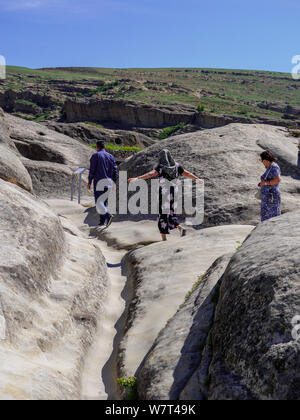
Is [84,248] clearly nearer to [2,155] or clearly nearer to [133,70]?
[2,155]

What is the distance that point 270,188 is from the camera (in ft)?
26.3

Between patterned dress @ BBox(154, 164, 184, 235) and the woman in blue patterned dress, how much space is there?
61.4 inches

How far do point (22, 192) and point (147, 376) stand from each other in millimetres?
3711

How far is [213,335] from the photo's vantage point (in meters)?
3.99

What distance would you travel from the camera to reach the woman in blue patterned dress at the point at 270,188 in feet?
25.8

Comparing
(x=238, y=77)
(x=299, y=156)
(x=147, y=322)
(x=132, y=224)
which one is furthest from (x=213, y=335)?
(x=238, y=77)

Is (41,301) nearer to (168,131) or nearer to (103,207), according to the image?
(103,207)

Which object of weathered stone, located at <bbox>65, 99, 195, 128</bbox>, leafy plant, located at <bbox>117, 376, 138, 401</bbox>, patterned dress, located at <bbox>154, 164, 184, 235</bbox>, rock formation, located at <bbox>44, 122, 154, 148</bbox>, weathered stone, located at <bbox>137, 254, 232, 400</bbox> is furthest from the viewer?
weathered stone, located at <bbox>65, 99, 195, 128</bbox>

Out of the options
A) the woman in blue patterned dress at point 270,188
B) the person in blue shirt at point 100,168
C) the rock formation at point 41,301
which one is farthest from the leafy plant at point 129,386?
the person in blue shirt at point 100,168

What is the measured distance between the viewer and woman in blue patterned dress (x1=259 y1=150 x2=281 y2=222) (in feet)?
25.8

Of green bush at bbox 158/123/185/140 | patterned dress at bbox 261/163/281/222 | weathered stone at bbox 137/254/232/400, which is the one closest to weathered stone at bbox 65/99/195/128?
green bush at bbox 158/123/185/140

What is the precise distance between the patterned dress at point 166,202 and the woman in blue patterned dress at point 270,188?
5.11 ft

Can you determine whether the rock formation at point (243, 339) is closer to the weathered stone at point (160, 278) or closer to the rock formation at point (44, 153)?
the weathered stone at point (160, 278)

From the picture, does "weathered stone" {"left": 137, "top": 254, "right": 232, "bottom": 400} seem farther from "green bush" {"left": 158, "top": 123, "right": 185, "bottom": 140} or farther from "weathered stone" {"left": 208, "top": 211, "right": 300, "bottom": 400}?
"green bush" {"left": 158, "top": 123, "right": 185, "bottom": 140}
